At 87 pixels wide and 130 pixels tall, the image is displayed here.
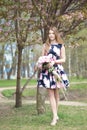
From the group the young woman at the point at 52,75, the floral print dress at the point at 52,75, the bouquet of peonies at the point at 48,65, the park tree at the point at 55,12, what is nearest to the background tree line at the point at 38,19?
the park tree at the point at 55,12

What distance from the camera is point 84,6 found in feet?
33.4

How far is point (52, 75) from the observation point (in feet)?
26.9

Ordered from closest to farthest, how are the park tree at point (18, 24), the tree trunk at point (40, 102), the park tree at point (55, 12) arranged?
the park tree at point (55, 12) < the tree trunk at point (40, 102) < the park tree at point (18, 24)

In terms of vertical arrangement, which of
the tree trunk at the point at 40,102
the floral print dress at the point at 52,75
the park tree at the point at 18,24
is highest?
the park tree at the point at 18,24

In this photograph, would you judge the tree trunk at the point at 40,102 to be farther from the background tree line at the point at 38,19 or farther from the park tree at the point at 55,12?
the background tree line at the point at 38,19

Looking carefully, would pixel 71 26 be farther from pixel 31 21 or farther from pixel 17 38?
pixel 17 38

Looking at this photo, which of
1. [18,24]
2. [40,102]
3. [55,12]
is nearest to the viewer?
[55,12]

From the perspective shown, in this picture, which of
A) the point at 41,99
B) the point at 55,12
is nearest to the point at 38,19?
the point at 55,12

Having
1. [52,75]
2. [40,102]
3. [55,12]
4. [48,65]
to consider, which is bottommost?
[40,102]

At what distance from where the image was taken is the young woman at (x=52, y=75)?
8.20 metres

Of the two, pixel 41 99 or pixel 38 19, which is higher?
pixel 38 19

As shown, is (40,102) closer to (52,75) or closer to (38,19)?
(38,19)

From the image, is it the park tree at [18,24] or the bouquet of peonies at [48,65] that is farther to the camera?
the park tree at [18,24]

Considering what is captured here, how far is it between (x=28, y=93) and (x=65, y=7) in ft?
47.5
